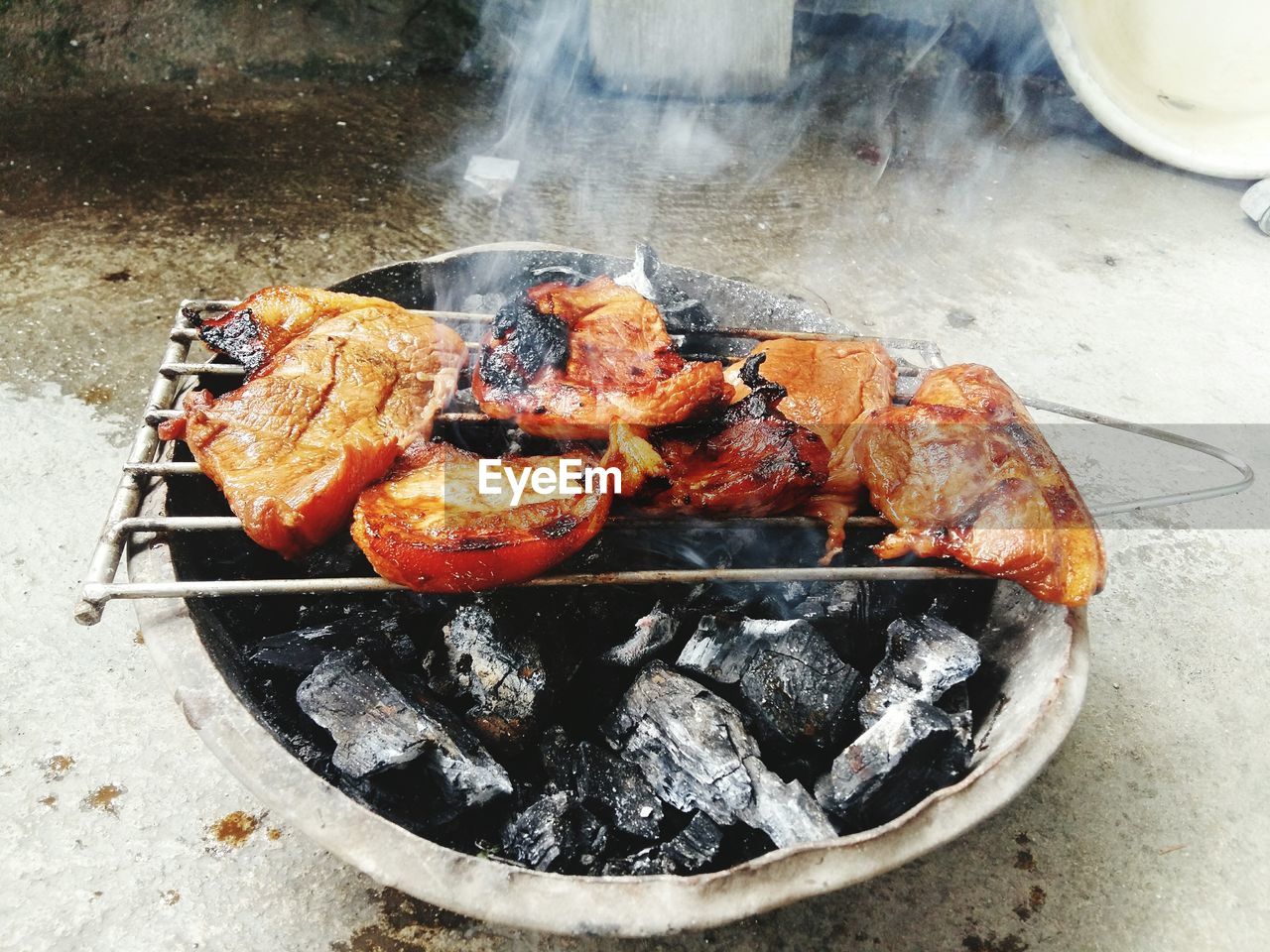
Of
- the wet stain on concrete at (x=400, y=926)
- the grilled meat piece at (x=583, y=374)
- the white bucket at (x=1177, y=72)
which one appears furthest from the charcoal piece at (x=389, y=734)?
the white bucket at (x=1177, y=72)

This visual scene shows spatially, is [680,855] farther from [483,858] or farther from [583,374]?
[583,374]

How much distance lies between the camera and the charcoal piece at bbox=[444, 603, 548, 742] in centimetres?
240

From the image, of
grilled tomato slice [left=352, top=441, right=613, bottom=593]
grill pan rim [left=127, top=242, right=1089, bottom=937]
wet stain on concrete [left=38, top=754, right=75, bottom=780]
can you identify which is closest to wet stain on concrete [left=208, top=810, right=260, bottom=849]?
wet stain on concrete [left=38, top=754, right=75, bottom=780]

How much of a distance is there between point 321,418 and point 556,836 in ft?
4.30

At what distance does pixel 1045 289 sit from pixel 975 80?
3.28 metres

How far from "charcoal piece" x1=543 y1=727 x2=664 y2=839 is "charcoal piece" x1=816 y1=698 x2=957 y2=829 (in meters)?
0.48

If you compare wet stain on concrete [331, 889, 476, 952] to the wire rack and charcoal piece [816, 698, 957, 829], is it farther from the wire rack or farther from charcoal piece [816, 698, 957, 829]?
charcoal piece [816, 698, 957, 829]

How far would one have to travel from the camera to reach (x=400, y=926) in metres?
2.51

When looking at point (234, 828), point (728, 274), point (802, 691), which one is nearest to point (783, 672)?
point (802, 691)

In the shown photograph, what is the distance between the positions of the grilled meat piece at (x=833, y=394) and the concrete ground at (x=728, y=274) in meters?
1.28

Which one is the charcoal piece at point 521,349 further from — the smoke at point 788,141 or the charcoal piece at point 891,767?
the smoke at point 788,141

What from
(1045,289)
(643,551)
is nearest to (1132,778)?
(643,551)

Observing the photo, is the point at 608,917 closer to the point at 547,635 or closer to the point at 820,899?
the point at 547,635

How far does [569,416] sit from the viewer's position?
2.37 m
